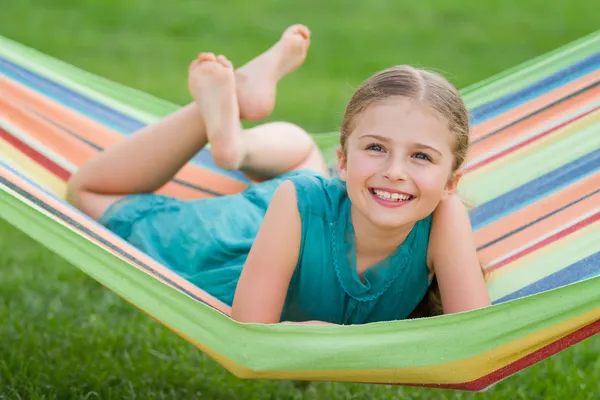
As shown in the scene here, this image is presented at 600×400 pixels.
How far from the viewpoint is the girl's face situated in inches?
70.3

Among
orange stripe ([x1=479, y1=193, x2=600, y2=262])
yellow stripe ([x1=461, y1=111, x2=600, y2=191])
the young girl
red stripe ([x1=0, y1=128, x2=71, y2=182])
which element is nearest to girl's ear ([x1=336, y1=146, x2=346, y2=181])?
the young girl

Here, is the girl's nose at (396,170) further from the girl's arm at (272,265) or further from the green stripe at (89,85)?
the green stripe at (89,85)

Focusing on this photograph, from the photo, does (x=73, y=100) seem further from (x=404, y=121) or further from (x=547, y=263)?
(x=547, y=263)

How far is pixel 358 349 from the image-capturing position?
154 cm

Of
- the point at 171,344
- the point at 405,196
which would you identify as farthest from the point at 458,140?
the point at 171,344

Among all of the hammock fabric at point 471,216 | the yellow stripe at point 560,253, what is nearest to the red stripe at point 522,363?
the hammock fabric at point 471,216

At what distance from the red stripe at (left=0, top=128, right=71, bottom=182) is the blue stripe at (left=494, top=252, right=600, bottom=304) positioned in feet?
3.66

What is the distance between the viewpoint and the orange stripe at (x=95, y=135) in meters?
2.62

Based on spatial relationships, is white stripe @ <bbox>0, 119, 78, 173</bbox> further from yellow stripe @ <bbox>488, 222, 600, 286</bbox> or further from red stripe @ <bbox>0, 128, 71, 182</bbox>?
yellow stripe @ <bbox>488, 222, 600, 286</bbox>

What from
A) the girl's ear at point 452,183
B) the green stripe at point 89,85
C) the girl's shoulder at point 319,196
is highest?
the green stripe at point 89,85

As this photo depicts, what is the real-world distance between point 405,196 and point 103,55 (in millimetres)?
4817

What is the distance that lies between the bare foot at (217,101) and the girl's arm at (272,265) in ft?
1.15

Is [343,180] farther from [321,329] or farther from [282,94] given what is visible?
[282,94]

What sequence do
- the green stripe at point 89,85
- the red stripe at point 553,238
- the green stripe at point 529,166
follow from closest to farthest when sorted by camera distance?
1. the red stripe at point 553,238
2. the green stripe at point 529,166
3. the green stripe at point 89,85
